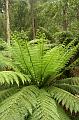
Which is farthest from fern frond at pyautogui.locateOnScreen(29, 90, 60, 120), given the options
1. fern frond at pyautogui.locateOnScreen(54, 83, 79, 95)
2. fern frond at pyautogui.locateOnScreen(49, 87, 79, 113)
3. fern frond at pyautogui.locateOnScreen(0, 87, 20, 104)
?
fern frond at pyautogui.locateOnScreen(54, 83, 79, 95)

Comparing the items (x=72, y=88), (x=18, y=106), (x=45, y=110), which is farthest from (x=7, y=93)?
(x=72, y=88)

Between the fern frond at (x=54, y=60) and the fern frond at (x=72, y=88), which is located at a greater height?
the fern frond at (x=54, y=60)

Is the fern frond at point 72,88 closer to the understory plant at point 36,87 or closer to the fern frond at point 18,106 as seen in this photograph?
the understory plant at point 36,87

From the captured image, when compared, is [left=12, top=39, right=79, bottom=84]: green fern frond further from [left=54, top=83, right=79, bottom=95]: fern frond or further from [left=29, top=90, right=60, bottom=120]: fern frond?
[left=29, top=90, right=60, bottom=120]: fern frond

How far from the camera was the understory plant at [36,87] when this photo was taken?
100 inches

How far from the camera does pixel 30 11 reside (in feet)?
71.9

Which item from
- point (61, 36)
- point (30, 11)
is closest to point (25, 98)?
point (61, 36)

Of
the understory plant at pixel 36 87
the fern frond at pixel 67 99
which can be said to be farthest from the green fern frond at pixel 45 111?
the fern frond at pixel 67 99

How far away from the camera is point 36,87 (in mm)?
3199

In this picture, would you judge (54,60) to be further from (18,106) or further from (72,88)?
(18,106)

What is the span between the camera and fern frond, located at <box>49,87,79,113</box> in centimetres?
271

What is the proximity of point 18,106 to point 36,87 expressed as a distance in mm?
678

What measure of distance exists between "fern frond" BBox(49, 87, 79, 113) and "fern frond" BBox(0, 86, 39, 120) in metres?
0.28

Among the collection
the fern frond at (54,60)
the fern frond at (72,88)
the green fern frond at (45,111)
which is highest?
the fern frond at (54,60)
